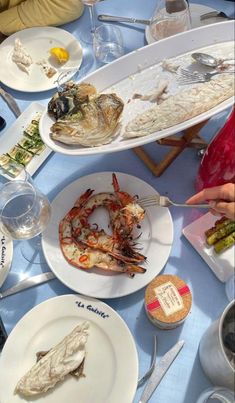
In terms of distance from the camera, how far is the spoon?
90 centimetres

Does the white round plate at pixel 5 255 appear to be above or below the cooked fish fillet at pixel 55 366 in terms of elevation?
above

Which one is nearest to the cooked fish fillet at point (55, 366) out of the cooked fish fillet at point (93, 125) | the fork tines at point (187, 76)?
the cooked fish fillet at point (93, 125)

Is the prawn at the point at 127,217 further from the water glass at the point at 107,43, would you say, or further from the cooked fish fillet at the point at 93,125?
the water glass at the point at 107,43

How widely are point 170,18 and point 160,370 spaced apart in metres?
0.83

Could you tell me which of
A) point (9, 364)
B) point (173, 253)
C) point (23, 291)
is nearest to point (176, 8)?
point (173, 253)

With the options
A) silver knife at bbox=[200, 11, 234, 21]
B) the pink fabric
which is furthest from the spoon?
silver knife at bbox=[200, 11, 234, 21]

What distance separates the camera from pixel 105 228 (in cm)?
89

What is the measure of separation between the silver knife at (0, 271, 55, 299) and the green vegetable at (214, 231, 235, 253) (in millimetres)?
344

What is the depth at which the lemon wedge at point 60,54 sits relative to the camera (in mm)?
1129

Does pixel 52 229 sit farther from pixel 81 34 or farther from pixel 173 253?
pixel 81 34

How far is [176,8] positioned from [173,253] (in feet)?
2.09

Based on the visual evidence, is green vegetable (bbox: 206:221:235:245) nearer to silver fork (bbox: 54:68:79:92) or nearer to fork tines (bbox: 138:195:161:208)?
fork tines (bbox: 138:195:161:208)

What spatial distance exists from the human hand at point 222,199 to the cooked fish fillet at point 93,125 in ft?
0.82

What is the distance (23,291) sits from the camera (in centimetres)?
85
